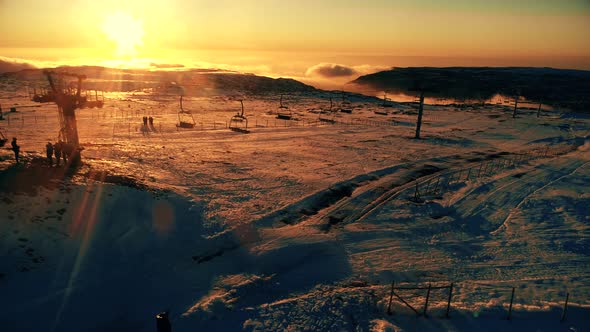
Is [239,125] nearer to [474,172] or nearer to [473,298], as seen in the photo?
[474,172]

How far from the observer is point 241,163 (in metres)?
33.7

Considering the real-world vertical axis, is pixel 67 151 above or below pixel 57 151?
below

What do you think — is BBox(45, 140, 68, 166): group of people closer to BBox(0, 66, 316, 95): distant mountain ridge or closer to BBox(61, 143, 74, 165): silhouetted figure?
BBox(61, 143, 74, 165): silhouetted figure

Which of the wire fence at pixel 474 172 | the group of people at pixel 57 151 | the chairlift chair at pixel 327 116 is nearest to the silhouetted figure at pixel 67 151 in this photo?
the group of people at pixel 57 151

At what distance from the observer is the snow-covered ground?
1407 cm

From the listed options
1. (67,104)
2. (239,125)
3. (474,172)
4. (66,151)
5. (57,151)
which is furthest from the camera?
(239,125)

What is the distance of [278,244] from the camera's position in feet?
63.3

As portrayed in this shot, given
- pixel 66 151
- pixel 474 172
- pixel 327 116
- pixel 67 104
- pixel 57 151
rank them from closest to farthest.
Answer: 1. pixel 57 151
2. pixel 66 151
3. pixel 67 104
4. pixel 474 172
5. pixel 327 116

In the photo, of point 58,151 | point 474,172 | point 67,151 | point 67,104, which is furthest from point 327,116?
point 58,151

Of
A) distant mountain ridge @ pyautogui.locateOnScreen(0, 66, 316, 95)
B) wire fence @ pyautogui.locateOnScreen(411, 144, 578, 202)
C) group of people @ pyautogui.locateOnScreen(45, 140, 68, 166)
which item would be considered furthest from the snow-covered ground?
distant mountain ridge @ pyautogui.locateOnScreen(0, 66, 316, 95)

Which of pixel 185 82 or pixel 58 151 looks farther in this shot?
pixel 185 82

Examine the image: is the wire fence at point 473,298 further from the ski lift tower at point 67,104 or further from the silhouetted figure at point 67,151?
the ski lift tower at point 67,104

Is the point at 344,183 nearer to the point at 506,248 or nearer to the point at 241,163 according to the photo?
the point at 241,163

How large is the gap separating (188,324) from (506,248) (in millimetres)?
16538
